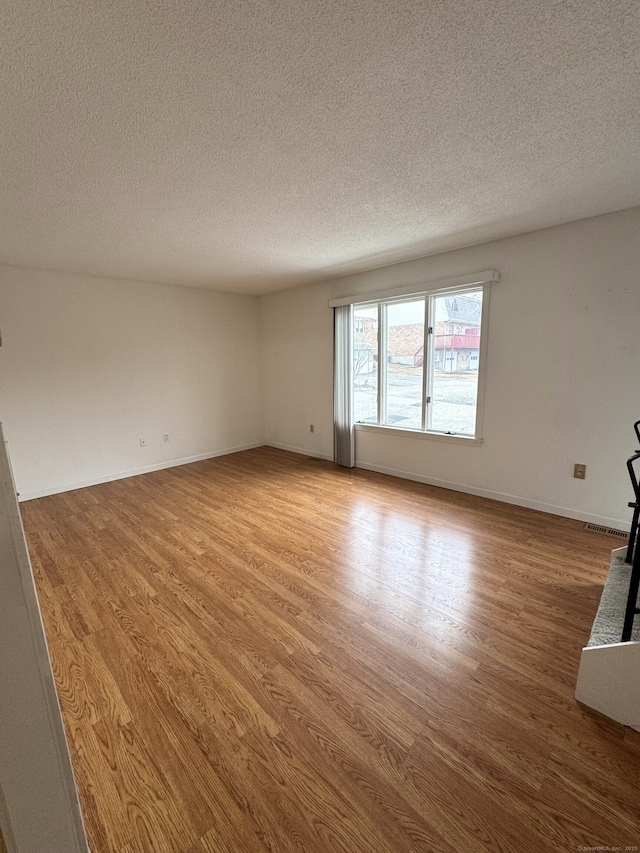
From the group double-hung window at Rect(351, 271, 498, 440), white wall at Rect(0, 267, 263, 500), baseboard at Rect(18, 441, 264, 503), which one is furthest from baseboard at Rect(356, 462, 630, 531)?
white wall at Rect(0, 267, 263, 500)

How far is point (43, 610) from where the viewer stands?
2127mm

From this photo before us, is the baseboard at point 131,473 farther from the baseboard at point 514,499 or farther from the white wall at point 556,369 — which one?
the white wall at point 556,369

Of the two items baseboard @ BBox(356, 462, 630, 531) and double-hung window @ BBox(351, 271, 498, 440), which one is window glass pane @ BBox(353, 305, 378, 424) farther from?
baseboard @ BBox(356, 462, 630, 531)

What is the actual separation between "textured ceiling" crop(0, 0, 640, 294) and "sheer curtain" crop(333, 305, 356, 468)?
175 centimetres

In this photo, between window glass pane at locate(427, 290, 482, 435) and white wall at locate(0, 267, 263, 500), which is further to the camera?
white wall at locate(0, 267, 263, 500)

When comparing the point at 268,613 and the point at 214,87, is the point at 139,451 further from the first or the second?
the point at 214,87

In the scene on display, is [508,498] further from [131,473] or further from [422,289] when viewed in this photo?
[131,473]

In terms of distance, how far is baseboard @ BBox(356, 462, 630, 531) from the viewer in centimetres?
294

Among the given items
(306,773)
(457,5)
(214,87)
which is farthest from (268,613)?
(457,5)

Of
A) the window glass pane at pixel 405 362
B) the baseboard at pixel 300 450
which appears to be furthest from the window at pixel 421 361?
the baseboard at pixel 300 450

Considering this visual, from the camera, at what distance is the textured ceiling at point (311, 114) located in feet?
3.63

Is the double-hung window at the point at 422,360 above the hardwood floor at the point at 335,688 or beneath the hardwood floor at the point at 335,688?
above

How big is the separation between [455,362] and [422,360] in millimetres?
366

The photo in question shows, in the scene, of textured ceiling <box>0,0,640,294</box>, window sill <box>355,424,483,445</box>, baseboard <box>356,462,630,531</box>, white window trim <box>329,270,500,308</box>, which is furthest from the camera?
window sill <box>355,424,483,445</box>
